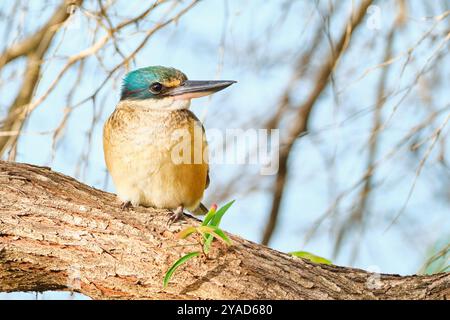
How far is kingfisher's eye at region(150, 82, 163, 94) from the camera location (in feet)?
11.8

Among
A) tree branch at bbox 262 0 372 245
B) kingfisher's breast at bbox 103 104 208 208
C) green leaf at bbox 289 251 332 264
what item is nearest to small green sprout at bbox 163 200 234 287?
green leaf at bbox 289 251 332 264

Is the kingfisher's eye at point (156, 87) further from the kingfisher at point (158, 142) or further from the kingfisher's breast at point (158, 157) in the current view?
the kingfisher's breast at point (158, 157)

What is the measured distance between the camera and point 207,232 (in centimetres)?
263

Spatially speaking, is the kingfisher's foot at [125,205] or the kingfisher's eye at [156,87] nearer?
the kingfisher's foot at [125,205]

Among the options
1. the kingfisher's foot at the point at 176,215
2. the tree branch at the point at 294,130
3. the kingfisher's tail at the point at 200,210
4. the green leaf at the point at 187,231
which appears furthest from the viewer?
the tree branch at the point at 294,130

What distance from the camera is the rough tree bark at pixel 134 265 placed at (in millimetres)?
2738

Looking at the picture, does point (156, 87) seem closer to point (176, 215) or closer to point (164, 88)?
point (164, 88)

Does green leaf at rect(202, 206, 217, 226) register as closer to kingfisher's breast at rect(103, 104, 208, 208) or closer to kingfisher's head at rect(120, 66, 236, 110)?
kingfisher's breast at rect(103, 104, 208, 208)

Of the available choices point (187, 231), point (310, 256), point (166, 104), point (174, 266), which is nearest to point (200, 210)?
point (166, 104)

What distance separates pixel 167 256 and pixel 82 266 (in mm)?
294

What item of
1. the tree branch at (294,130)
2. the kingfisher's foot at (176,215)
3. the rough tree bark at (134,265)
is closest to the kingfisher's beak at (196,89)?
the kingfisher's foot at (176,215)

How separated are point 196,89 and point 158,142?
296 mm

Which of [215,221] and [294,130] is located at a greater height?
[294,130]
